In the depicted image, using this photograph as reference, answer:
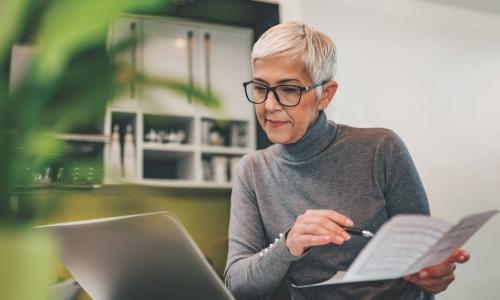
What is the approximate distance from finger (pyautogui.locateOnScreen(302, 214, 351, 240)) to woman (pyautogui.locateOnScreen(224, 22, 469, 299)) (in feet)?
0.61

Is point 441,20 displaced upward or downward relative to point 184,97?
upward

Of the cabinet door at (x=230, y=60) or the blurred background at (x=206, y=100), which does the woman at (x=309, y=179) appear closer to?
the blurred background at (x=206, y=100)

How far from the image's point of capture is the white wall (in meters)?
3.18

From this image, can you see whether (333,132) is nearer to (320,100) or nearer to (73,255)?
(320,100)

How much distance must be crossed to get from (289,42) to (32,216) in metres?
1.02

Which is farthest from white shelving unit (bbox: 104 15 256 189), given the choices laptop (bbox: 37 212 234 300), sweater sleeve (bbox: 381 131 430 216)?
A: laptop (bbox: 37 212 234 300)

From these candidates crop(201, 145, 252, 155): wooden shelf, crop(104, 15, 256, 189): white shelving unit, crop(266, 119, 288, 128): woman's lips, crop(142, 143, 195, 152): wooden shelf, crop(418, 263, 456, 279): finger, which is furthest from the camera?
crop(201, 145, 252, 155): wooden shelf

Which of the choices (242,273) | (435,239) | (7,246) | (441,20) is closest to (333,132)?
(242,273)

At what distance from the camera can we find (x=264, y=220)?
134 centimetres

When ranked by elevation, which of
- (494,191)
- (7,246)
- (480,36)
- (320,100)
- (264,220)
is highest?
(480,36)

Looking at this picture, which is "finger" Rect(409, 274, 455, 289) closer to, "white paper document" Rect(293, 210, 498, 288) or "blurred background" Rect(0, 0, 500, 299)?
"white paper document" Rect(293, 210, 498, 288)

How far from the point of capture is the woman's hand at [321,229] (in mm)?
970

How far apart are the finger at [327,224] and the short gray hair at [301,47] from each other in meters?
0.43

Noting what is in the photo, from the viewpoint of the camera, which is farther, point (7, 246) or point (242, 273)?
point (242, 273)
